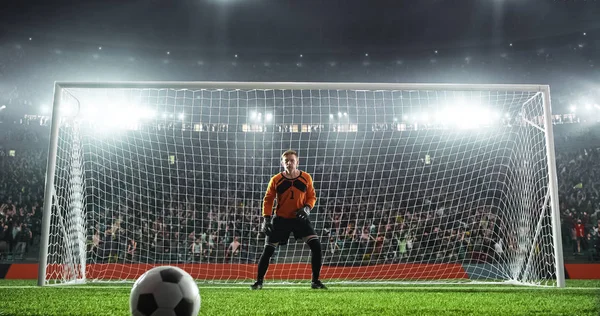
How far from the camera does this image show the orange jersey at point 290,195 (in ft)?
20.2

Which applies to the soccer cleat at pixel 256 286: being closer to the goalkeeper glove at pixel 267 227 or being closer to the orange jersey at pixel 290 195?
the goalkeeper glove at pixel 267 227

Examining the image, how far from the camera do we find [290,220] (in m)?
6.15

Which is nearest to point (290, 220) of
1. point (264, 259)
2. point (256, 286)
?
point (264, 259)

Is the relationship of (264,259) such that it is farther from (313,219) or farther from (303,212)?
(313,219)

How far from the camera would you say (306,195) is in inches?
247

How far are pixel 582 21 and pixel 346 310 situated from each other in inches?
1144

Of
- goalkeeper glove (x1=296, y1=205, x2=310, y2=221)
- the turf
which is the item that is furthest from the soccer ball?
goalkeeper glove (x1=296, y1=205, x2=310, y2=221)

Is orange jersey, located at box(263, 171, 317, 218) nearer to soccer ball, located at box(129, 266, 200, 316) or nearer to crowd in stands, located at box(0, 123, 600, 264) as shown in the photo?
crowd in stands, located at box(0, 123, 600, 264)

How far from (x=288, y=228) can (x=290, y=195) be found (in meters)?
0.43

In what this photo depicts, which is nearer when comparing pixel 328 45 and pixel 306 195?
pixel 306 195

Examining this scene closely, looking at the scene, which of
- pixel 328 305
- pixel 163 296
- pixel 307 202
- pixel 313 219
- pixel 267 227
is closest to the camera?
pixel 163 296

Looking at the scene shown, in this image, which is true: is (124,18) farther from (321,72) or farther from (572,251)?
(572,251)

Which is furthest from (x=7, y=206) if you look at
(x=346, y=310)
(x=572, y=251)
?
(x=572, y=251)

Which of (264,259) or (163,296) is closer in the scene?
(163,296)
